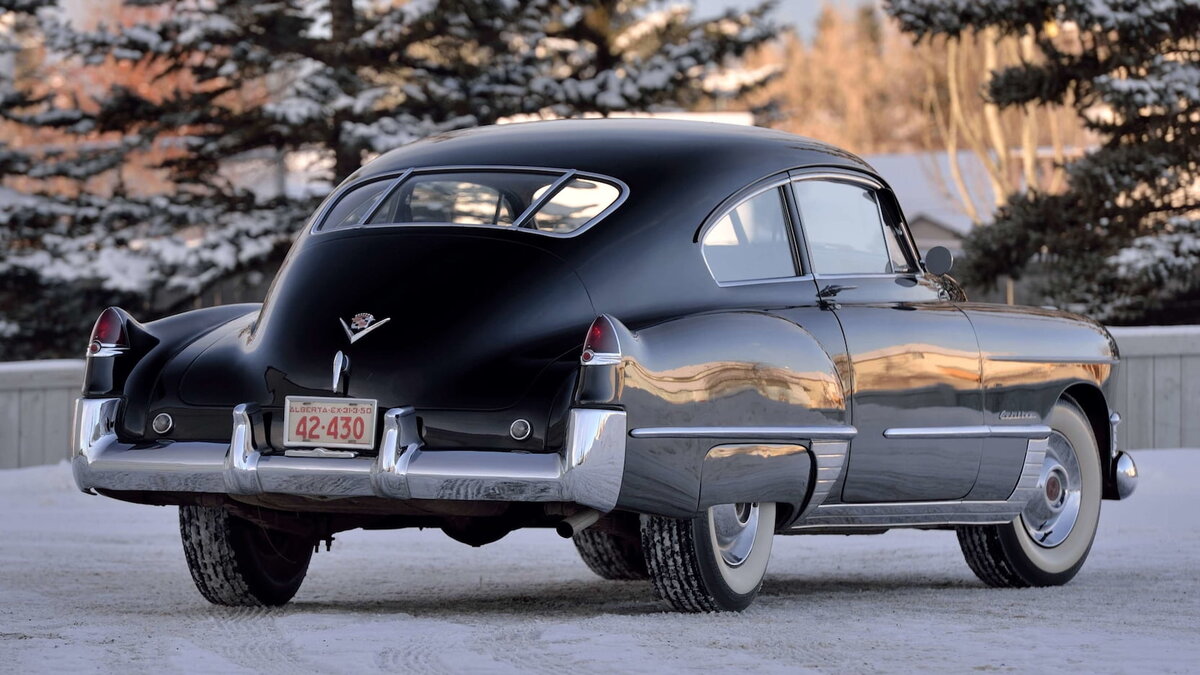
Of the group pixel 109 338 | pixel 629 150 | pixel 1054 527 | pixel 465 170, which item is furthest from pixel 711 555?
pixel 1054 527

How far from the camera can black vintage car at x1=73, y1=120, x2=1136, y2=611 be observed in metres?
6.16

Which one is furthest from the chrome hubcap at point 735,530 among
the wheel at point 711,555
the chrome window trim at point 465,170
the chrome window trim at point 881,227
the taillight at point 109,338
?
the taillight at point 109,338

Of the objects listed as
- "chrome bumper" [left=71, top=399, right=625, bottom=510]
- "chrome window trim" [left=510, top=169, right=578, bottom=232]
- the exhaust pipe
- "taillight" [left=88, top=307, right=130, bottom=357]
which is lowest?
the exhaust pipe

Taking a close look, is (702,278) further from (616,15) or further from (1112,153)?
(616,15)

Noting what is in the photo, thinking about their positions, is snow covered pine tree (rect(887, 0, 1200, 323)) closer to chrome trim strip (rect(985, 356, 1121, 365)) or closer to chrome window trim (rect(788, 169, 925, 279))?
chrome trim strip (rect(985, 356, 1121, 365))

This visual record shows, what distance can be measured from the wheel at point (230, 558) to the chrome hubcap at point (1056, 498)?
10.7ft

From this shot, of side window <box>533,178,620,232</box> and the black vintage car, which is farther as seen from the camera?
side window <box>533,178,620,232</box>

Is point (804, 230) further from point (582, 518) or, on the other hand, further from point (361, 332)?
point (361, 332)

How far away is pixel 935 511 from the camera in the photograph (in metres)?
7.66

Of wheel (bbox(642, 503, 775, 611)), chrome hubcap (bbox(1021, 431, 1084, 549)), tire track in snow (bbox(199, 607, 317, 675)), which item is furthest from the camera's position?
chrome hubcap (bbox(1021, 431, 1084, 549))

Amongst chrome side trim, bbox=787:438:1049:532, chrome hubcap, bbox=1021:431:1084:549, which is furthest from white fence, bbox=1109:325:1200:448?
chrome side trim, bbox=787:438:1049:532

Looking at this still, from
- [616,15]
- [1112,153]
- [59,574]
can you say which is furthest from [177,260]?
[59,574]

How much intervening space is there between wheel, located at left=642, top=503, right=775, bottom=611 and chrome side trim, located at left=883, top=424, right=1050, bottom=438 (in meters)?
0.69

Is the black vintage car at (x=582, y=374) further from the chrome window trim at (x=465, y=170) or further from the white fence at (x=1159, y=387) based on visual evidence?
the white fence at (x=1159, y=387)
